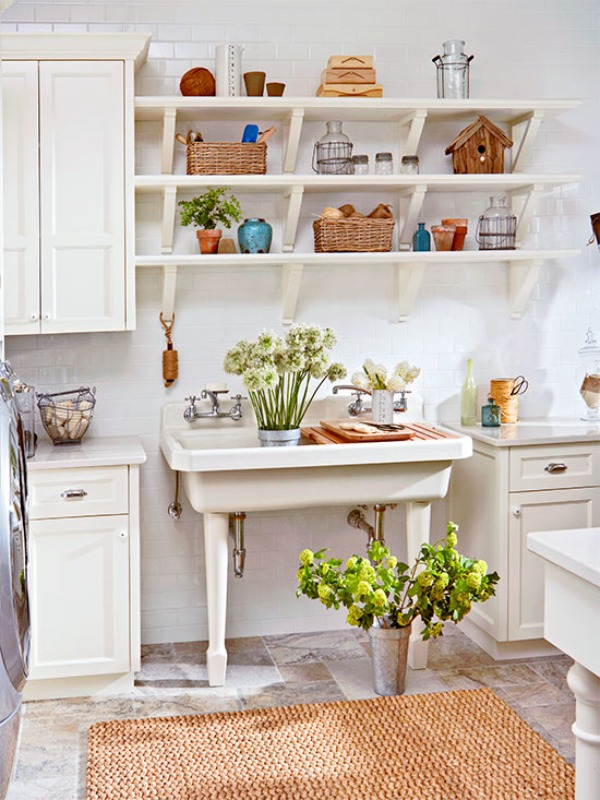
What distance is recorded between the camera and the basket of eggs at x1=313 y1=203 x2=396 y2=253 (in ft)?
13.4

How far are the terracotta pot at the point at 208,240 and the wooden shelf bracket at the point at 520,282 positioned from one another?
4.59ft

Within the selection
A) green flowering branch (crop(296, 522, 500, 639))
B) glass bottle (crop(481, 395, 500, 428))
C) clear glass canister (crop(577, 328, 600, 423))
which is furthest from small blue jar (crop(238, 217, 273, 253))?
clear glass canister (crop(577, 328, 600, 423))

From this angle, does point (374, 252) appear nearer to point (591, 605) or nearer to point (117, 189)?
point (117, 189)

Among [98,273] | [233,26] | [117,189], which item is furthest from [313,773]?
[233,26]

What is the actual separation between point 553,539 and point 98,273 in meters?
2.33

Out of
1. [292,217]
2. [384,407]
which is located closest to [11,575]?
[384,407]

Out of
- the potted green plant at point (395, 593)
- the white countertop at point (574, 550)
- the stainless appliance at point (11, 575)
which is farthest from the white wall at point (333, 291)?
the white countertop at point (574, 550)

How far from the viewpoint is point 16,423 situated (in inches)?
77.8

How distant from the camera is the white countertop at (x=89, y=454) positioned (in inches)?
143

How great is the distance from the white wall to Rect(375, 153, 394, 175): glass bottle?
215 millimetres

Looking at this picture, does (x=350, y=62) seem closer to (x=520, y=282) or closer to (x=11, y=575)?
(x=520, y=282)

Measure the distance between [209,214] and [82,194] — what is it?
20.9 inches

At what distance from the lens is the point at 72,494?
365cm

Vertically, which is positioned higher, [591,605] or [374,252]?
[374,252]
